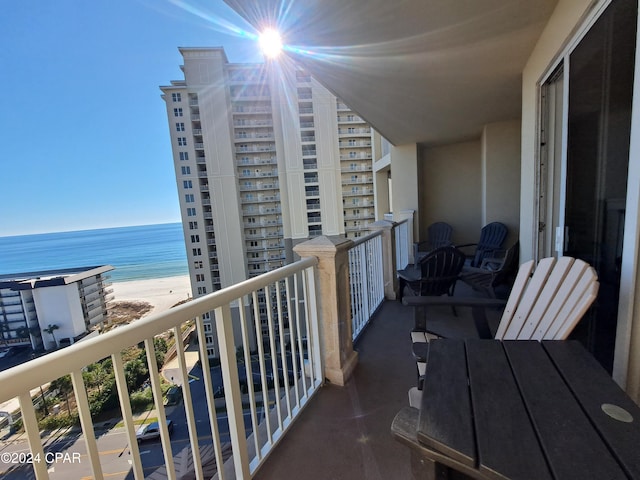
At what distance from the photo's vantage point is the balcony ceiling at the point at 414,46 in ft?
6.40

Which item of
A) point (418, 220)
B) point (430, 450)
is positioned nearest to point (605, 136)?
point (430, 450)

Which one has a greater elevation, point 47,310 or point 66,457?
point 47,310

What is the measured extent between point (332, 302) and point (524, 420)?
1292 millimetres

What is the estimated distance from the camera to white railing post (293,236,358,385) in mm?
1864

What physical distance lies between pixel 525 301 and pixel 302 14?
2535mm

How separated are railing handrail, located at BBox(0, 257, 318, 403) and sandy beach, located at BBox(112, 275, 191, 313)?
6.26m

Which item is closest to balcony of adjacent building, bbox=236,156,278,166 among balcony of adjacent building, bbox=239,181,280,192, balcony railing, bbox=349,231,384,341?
balcony of adjacent building, bbox=239,181,280,192

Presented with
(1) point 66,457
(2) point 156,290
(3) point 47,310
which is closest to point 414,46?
(1) point 66,457

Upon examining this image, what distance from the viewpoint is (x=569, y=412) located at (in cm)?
73

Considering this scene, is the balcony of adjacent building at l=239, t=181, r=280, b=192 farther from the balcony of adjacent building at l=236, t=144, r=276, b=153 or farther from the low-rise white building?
the low-rise white building

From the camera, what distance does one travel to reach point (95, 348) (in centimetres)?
72

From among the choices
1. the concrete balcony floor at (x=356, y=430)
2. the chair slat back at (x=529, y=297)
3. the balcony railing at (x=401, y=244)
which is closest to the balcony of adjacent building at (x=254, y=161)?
the balcony railing at (x=401, y=244)

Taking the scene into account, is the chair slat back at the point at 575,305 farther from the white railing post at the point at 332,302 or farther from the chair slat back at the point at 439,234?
the chair slat back at the point at 439,234

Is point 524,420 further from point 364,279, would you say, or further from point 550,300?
point 364,279
